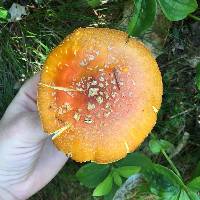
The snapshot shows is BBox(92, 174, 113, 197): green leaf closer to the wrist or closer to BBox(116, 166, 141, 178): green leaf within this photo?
BBox(116, 166, 141, 178): green leaf

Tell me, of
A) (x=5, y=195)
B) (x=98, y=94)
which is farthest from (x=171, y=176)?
(x=5, y=195)

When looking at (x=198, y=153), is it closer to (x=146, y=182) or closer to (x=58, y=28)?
(x=146, y=182)

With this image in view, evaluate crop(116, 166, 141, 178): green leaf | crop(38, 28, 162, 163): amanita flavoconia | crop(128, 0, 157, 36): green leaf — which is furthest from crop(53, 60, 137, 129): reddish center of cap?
crop(116, 166, 141, 178): green leaf

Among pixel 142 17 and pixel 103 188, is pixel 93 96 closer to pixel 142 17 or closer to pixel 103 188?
pixel 142 17

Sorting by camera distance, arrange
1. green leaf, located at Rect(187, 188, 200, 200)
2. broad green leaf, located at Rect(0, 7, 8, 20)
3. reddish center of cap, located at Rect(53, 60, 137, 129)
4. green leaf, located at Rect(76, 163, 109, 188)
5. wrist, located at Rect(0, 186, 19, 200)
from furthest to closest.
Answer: broad green leaf, located at Rect(0, 7, 8, 20)
wrist, located at Rect(0, 186, 19, 200)
green leaf, located at Rect(76, 163, 109, 188)
green leaf, located at Rect(187, 188, 200, 200)
reddish center of cap, located at Rect(53, 60, 137, 129)

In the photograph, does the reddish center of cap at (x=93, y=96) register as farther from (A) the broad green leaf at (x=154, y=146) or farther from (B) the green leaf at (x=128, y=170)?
(A) the broad green leaf at (x=154, y=146)

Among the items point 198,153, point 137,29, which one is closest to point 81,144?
point 137,29

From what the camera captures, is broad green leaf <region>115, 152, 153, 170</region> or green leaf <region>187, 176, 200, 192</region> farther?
broad green leaf <region>115, 152, 153, 170</region>

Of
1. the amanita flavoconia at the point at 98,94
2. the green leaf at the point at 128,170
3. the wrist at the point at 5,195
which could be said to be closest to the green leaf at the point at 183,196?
the green leaf at the point at 128,170
